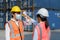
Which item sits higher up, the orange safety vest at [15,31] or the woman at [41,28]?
the woman at [41,28]

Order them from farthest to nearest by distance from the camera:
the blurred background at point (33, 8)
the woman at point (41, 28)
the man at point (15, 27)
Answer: the blurred background at point (33, 8)
the man at point (15, 27)
the woman at point (41, 28)

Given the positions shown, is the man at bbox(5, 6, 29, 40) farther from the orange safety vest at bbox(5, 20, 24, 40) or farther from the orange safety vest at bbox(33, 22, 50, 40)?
the orange safety vest at bbox(33, 22, 50, 40)

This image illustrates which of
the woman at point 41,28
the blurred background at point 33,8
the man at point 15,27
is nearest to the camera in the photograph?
the woman at point 41,28

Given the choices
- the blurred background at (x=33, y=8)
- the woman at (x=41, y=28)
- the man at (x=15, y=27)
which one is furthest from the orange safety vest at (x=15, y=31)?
the blurred background at (x=33, y=8)

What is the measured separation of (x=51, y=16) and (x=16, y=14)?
10962mm

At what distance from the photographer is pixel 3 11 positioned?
15648 mm

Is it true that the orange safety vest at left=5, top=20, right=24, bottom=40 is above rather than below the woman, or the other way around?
below

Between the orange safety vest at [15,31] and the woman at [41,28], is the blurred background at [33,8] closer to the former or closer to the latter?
the orange safety vest at [15,31]

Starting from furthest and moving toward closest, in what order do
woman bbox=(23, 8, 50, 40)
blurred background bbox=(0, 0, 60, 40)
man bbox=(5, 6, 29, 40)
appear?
1. blurred background bbox=(0, 0, 60, 40)
2. man bbox=(5, 6, 29, 40)
3. woman bbox=(23, 8, 50, 40)

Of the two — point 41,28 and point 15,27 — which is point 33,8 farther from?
point 41,28

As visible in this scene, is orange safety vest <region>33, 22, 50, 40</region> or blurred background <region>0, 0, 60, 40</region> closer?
orange safety vest <region>33, 22, 50, 40</region>

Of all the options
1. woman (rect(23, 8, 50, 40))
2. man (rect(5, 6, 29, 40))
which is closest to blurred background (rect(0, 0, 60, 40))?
man (rect(5, 6, 29, 40))

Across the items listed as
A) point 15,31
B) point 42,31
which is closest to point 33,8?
point 15,31

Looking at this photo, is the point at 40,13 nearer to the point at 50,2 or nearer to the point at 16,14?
the point at 16,14
